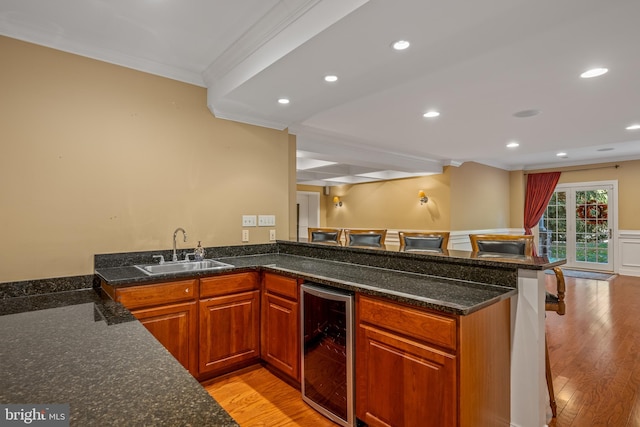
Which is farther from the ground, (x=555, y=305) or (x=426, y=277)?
(x=426, y=277)

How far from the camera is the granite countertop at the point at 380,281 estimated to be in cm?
158

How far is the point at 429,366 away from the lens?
1539mm

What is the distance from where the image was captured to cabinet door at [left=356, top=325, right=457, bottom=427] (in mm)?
1488

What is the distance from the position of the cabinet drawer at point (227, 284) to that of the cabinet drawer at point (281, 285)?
0.12 m

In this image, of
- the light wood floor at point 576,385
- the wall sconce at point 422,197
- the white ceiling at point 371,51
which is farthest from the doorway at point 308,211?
the light wood floor at point 576,385

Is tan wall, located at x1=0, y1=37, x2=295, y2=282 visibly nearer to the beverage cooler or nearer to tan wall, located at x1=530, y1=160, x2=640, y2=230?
the beverage cooler

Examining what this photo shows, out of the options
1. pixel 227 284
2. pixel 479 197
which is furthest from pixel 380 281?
pixel 479 197

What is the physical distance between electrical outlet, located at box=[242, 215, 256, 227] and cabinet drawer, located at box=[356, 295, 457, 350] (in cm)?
172

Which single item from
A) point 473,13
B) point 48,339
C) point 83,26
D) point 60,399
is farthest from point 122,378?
point 83,26

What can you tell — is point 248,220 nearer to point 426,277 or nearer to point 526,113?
point 426,277

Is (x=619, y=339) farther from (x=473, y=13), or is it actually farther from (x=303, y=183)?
(x=303, y=183)

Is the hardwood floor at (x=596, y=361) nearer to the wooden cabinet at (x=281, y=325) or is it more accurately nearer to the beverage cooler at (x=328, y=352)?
the beverage cooler at (x=328, y=352)

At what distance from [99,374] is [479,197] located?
7412 millimetres

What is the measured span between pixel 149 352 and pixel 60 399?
30 cm
